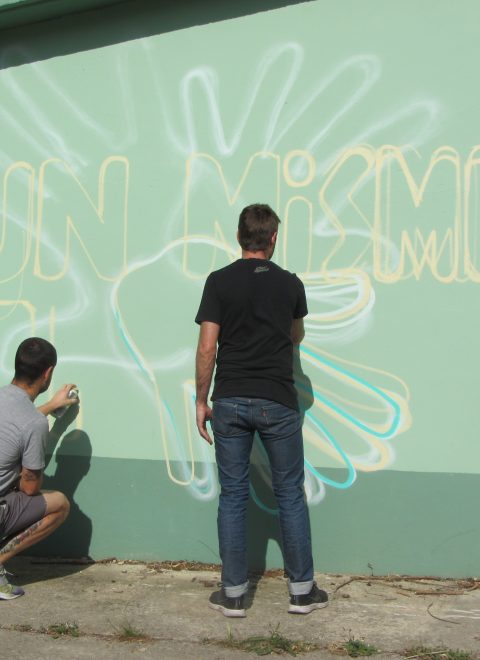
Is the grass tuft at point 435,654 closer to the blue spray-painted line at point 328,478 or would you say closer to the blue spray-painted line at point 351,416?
the blue spray-painted line at point 328,478

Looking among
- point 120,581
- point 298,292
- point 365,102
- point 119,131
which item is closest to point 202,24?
point 119,131

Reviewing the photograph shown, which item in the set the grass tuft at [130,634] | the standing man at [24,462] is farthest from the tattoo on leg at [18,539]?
the grass tuft at [130,634]

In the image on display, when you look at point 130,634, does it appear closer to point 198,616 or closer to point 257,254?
point 198,616

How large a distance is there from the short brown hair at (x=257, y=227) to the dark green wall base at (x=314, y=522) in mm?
1277

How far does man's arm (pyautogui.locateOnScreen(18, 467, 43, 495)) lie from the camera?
398 cm

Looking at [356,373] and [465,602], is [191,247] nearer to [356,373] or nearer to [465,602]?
[356,373]

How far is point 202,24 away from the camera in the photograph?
→ 4414mm

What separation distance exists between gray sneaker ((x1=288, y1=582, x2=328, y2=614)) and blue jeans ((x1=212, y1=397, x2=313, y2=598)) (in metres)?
0.03

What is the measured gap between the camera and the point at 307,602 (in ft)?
12.1

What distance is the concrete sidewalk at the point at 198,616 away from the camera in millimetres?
3398

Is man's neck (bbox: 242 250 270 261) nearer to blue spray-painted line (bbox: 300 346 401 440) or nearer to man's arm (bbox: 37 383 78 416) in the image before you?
blue spray-painted line (bbox: 300 346 401 440)

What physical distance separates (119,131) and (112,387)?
1453mm

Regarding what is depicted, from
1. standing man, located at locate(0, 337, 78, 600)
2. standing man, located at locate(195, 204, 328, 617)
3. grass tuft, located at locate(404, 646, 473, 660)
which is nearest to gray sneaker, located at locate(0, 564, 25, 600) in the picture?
standing man, located at locate(0, 337, 78, 600)

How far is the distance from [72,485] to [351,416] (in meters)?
1.66
